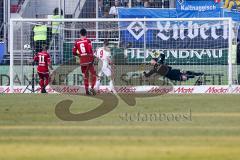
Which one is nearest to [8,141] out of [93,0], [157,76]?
[157,76]

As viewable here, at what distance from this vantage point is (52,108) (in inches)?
622

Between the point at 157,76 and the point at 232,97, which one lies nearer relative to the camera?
the point at 232,97

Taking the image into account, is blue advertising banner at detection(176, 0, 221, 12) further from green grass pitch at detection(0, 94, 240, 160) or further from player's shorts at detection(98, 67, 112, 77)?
green grass pitch at detection(0, 94, 240, 160)

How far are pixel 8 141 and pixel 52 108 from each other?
539 cm

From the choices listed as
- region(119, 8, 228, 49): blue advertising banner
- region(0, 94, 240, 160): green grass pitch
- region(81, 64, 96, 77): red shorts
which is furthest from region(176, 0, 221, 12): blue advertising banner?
region(0, 94, 240, 160): green grass pitch

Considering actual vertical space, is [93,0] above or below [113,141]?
above

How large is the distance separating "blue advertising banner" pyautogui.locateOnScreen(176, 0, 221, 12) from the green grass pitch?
39.2 ft

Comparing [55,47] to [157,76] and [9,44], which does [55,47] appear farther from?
[157,76]

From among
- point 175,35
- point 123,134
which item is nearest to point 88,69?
point 175,35

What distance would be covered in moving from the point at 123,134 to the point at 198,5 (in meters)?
17.9

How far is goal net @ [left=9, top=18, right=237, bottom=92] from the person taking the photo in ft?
74.9

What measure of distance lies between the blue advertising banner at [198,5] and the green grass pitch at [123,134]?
1195 cm

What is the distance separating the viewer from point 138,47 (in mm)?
23781

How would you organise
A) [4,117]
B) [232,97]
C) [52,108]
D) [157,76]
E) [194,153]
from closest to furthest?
1. [194,153]
2. [4,117]
3. [52,108]
4. [232,97]
5. [157,76]
